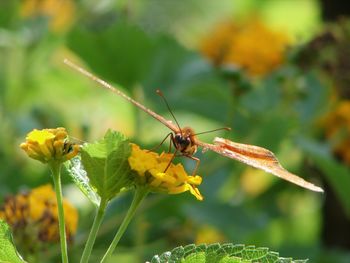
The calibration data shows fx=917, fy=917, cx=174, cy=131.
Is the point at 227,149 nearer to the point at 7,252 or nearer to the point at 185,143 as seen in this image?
the point at 185,143

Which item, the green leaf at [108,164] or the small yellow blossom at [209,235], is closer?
the green leaf at [108,164]

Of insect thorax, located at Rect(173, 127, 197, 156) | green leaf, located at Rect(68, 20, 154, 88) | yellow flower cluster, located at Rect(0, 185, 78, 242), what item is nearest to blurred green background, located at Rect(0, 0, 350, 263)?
green leaf, located at Rect(68, 20, 154, 88)

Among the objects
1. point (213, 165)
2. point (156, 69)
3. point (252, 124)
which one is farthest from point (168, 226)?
point (156, 69)

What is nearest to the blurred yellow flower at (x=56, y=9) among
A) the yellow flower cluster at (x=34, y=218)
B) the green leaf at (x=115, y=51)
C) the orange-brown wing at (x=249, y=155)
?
the green leaf at (x=115, y=51)

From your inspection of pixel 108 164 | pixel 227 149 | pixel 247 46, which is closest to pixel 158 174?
pixel 108 164

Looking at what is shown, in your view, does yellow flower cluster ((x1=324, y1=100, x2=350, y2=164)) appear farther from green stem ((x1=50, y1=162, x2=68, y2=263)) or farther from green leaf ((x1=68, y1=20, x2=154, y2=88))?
green stem ((x1=50, y1=162, x2=68, y2=263))

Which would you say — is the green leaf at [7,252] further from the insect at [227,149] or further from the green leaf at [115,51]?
the green leaf at [115,51]
